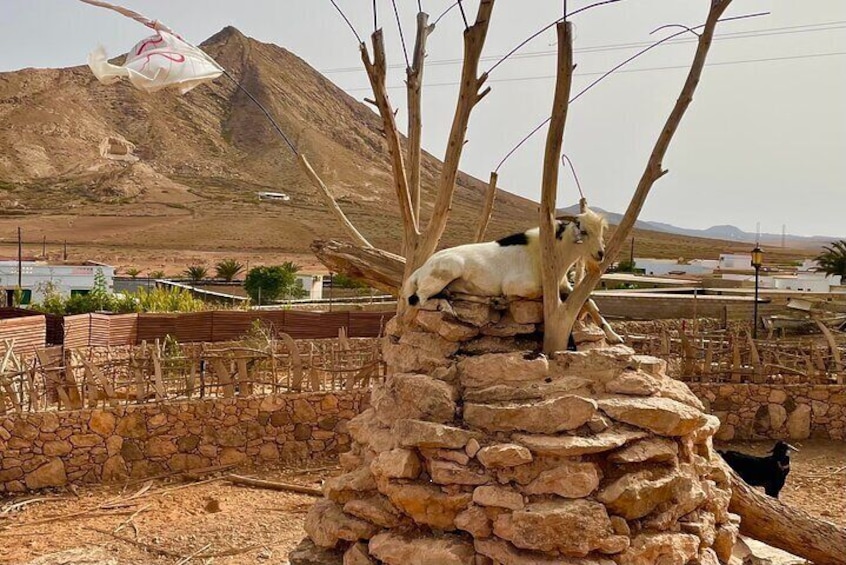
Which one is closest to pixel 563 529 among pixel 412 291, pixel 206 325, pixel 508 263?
pixel 508 263

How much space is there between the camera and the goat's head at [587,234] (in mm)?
5129

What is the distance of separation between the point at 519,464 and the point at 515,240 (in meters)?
1.66

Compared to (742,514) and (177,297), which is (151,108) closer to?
(177,297)

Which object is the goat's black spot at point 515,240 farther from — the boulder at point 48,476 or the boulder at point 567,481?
the boulder at point 48,476

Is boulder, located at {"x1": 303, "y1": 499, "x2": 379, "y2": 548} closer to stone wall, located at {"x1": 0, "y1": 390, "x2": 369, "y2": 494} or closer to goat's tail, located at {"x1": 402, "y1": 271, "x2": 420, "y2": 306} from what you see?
goat's tail, located at {"x1": 402, "y1": 271, "x2": 420, "y2": 306}

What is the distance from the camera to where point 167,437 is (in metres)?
10.9

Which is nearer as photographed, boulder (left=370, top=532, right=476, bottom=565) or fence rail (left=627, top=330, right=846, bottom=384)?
boulder (left=370, top=532, right=476, bottom=565)

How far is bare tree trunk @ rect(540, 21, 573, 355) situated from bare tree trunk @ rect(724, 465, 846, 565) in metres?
2.12

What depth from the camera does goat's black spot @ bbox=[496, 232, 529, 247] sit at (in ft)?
17.3

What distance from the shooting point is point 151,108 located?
102188 mm

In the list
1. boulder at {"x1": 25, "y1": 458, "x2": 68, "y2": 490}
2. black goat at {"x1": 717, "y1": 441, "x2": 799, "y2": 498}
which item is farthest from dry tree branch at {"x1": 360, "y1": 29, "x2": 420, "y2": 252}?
boulder at {"x1": 25, "y1": 458, "x2": 68, "y2": 490}

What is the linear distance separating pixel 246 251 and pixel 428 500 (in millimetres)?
60798

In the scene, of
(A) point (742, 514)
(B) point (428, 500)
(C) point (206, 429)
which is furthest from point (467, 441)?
(C) point (206, 429)

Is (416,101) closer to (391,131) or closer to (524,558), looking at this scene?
(391,131)
